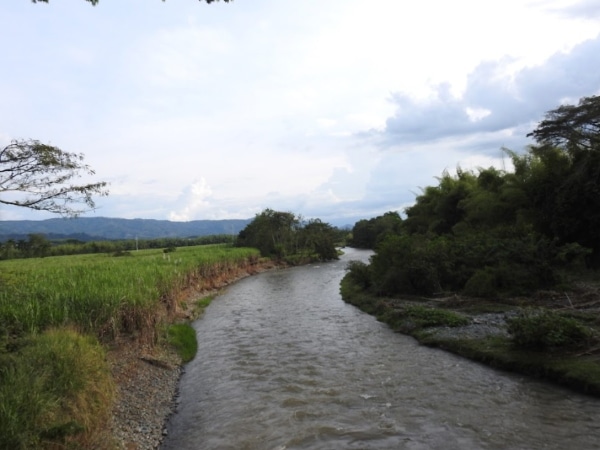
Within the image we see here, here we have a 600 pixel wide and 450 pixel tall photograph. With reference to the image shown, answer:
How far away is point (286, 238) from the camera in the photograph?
68.1 meters

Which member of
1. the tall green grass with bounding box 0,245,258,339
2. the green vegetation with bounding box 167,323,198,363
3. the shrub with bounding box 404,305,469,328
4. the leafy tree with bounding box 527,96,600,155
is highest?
the leafy tree with bounding box 527,96,600,155

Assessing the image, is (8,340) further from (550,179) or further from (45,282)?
(550,179)

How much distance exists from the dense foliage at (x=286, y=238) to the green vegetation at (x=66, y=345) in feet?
154

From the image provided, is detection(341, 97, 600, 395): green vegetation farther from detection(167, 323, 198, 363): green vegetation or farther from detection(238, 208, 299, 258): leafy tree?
detection(238, 208, 299, 258): leafy tree

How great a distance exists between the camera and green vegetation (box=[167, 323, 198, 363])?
14482mm

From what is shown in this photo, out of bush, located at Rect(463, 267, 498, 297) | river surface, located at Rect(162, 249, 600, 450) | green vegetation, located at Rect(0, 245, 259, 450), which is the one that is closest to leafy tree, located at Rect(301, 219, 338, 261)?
bush, located at Rect(463, 267, 498, 297)

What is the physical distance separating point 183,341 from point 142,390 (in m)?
5.35

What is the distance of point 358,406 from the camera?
31.0 ft

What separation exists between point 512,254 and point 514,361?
935cm

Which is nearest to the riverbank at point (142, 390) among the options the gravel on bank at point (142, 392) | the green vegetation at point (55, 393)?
the gravel on bank at point (142, 392)

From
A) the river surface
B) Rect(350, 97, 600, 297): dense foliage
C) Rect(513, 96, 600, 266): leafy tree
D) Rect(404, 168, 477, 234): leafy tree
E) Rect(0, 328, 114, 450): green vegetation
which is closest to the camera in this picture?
Rect(0, 328, 114, 450): green vegetation

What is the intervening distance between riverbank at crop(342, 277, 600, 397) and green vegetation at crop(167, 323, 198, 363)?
773cm

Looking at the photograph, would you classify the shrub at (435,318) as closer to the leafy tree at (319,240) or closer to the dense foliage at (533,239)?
the dense foliage at (533,239)

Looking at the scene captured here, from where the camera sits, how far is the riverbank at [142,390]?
8125 mm
